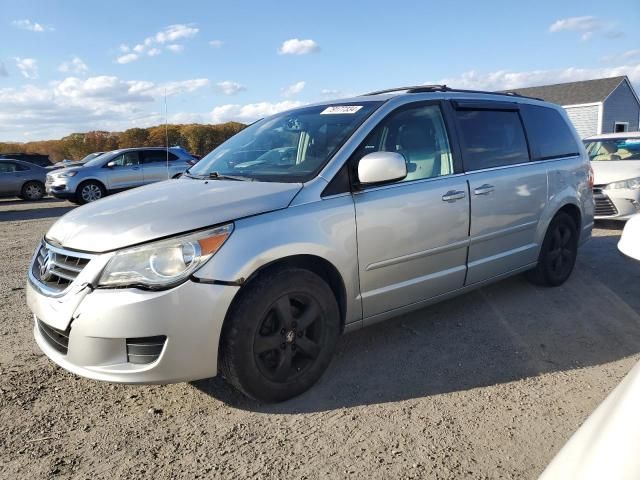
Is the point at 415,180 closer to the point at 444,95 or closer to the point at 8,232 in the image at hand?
the point at 444,95

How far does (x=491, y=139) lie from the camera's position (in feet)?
13.8

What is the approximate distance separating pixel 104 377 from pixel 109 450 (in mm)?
353

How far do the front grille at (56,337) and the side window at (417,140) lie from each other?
2084mm

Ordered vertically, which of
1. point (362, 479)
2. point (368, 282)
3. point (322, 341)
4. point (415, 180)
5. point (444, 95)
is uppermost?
point (444, 95)

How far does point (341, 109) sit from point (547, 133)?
232 cm

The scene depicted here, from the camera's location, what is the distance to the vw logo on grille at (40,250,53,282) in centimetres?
283

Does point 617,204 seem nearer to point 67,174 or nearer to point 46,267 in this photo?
point 46,267

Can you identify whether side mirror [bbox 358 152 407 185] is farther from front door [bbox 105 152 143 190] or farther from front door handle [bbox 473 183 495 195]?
front door [bbox 105 152 143 190]

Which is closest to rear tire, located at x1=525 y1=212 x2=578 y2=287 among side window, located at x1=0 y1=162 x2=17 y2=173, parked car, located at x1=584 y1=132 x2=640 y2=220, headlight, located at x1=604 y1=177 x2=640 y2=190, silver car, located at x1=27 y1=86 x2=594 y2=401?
silver car, located at x1=27 y1=86 x2=594 y2=401

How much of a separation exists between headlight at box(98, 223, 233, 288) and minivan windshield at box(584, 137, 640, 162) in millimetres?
8789

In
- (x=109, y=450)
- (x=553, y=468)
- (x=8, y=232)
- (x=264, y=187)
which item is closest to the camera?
(x=553, y=468)

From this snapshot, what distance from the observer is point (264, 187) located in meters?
3.04

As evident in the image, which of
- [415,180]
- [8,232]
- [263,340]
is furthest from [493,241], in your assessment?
[8,232]

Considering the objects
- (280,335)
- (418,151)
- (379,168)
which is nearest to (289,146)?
(379,168)
